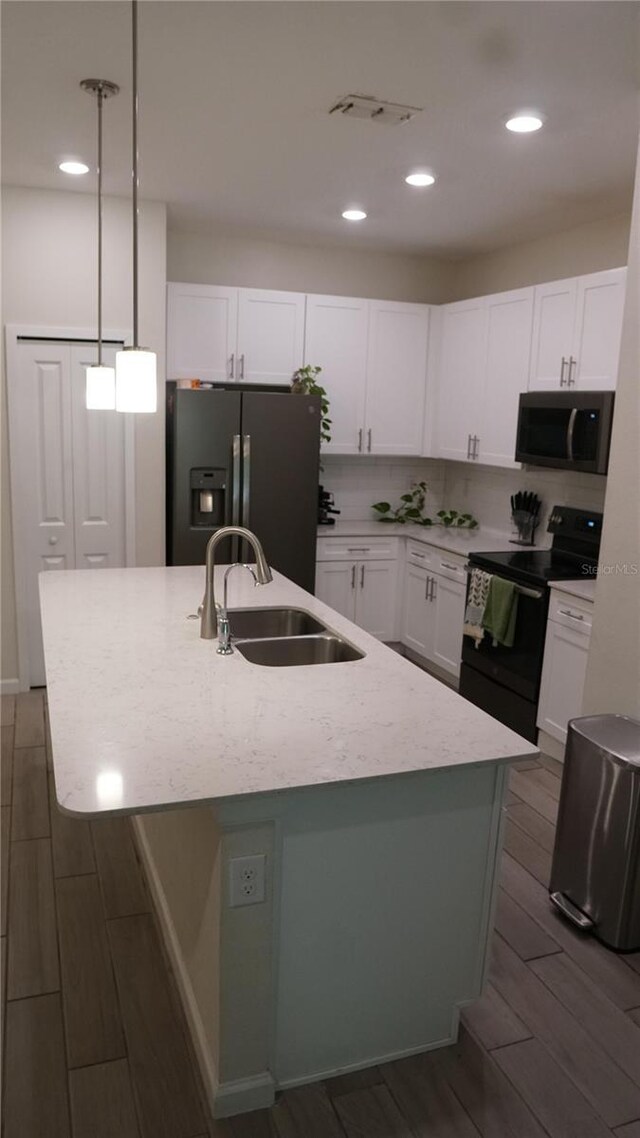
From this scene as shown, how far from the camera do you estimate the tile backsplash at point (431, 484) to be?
522 cm

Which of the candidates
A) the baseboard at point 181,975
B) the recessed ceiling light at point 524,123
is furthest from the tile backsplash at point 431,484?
the baseboard at point 181,975

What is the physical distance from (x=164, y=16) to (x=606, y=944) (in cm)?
310

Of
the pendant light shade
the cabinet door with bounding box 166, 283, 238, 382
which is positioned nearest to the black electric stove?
the cabinet door with bounding box 166, 283, 238, 382

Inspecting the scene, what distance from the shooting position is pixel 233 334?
16.0ft

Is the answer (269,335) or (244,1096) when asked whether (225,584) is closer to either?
(244,1096)

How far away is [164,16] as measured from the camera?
2307 mm

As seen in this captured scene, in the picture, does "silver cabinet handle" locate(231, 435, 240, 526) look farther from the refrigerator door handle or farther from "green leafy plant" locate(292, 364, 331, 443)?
"green leafy plant" locate(292, 364, 331, 443)

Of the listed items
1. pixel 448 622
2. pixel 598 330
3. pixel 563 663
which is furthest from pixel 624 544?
pixel 448 622

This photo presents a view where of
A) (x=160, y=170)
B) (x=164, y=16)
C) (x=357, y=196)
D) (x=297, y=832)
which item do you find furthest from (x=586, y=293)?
(x=297, y=832)

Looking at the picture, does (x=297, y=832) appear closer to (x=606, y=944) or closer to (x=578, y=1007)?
(x=578, y=1007)

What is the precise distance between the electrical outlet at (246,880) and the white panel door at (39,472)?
2.97m

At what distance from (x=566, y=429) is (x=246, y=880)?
289 centimetres

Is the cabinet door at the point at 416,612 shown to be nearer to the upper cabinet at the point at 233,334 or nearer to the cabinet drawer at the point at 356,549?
the cabinet drawer at the point at 356,549

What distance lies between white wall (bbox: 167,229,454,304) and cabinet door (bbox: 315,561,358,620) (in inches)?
72.2
